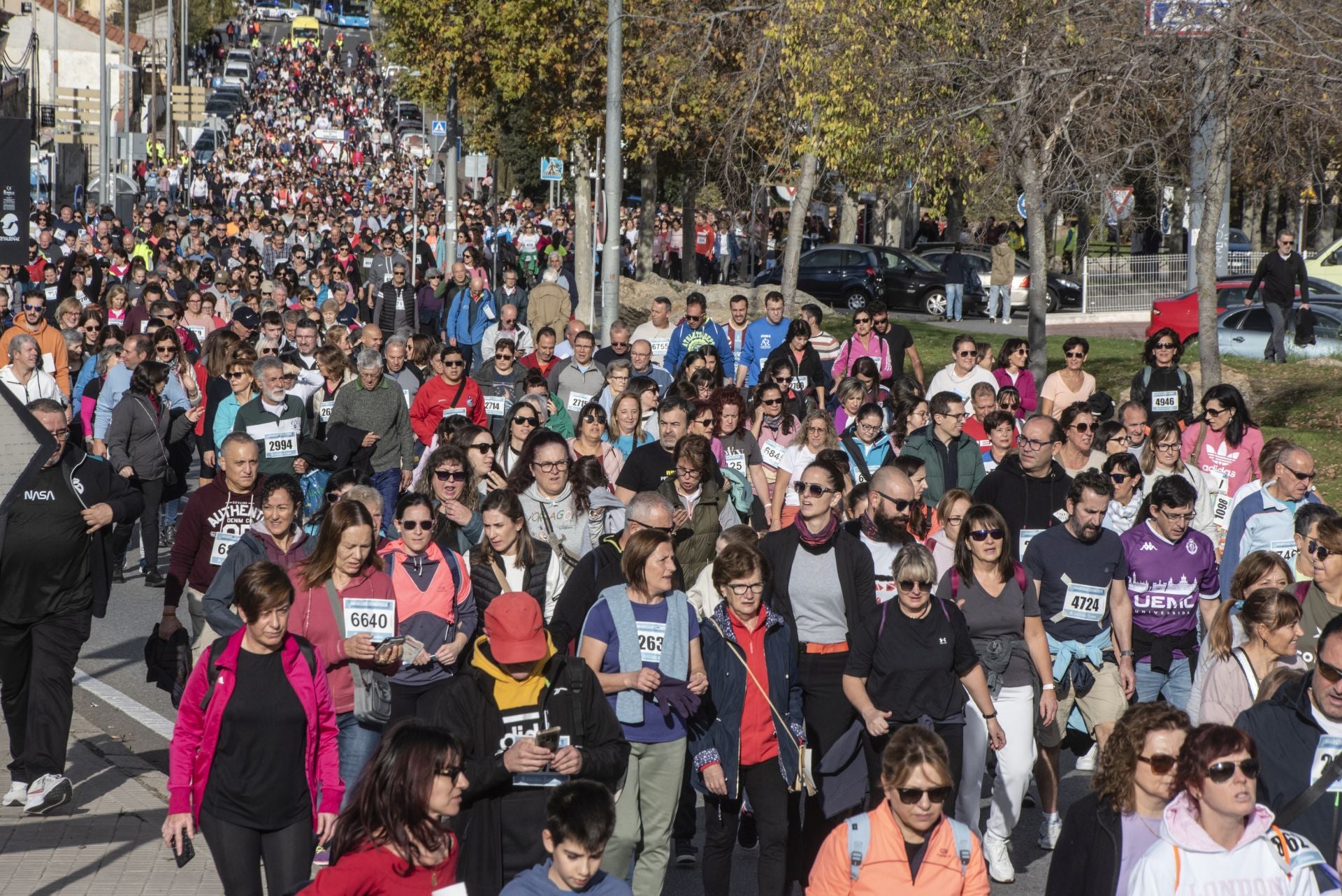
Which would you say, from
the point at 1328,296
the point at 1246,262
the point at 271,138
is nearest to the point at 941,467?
the point at 1328,296

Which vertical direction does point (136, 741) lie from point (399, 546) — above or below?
below

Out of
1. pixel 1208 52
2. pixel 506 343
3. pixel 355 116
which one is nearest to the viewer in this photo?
pixel 506 343

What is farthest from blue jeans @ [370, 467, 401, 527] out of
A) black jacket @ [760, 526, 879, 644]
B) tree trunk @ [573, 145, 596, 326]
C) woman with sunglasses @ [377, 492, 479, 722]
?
tree trunk @ [573, 145, 596, 326]

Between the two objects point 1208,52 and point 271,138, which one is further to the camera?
point 271,138

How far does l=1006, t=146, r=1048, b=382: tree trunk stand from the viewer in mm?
19000

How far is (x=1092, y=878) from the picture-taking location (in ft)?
16.4

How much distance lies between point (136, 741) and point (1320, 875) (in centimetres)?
651

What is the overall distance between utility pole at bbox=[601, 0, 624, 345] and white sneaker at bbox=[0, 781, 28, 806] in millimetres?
13465

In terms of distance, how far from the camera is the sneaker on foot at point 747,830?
24.6ft

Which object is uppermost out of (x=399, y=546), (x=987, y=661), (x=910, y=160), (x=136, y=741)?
(x=910, y=160)

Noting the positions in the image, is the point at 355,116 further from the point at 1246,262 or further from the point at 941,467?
the point at 941,467

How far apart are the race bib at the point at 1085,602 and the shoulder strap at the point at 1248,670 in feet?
5.05

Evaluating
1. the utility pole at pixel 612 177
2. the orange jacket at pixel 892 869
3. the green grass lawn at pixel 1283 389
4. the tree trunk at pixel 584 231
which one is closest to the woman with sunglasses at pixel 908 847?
the orange jacket at pixel 892 869

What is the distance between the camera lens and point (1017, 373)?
47.5ft
